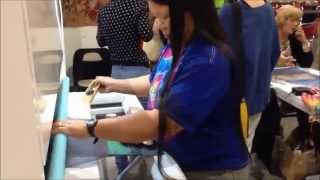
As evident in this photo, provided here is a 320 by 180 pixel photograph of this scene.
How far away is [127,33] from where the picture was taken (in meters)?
2.41

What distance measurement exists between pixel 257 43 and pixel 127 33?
0.90 meters

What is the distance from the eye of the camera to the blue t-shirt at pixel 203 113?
0.93 metres

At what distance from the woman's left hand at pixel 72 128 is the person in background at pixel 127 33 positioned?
4.91ft

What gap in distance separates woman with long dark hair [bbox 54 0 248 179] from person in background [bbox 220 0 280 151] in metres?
0.65

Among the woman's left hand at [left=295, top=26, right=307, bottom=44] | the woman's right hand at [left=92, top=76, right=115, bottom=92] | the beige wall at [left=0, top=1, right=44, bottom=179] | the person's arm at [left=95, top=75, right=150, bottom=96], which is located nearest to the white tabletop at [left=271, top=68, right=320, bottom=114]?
the woman's left hand at [left=295, top=26, right=307, bottom=44]

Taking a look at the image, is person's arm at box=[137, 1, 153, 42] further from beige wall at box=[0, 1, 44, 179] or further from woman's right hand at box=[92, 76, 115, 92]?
beige wall at box=[0, 1, 44, 179]

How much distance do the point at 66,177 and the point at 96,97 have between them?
569 millimetres

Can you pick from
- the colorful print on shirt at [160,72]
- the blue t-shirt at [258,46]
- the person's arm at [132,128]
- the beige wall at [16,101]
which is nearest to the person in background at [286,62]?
the blue t-shirt at [258,46]

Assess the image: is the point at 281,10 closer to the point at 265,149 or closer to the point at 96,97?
the point at 265,149

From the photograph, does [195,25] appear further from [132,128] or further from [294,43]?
[294,43]

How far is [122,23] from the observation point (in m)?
2.38

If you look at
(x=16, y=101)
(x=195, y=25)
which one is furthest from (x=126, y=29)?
(x=16, y=101)

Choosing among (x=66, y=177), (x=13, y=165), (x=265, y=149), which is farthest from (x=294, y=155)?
(x=13, y=165)

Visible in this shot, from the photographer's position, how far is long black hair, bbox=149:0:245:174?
3.12 ft
